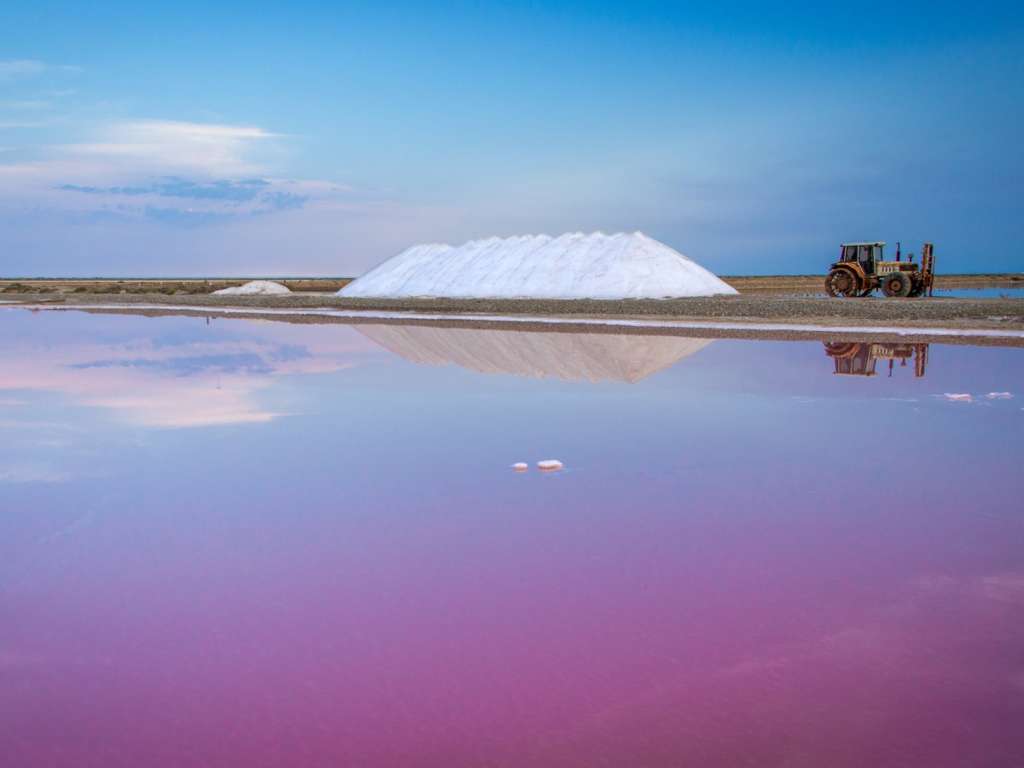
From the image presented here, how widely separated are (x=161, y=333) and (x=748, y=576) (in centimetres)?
1858

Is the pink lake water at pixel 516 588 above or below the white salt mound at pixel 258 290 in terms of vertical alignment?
below

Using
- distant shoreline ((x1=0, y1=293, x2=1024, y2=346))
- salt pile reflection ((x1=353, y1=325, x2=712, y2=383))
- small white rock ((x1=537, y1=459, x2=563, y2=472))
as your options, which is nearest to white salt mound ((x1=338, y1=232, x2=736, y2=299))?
distant shoreline ((x1=0, y1=293, x2=1024, y2=346))

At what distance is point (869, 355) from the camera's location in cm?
1227

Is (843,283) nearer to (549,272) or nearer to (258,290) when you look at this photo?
(549,272)

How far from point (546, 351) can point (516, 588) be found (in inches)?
378

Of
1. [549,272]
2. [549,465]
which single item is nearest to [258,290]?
[549,272]

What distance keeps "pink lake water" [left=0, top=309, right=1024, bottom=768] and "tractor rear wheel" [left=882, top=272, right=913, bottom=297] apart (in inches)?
653

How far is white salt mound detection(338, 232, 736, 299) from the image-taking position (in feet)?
93.2

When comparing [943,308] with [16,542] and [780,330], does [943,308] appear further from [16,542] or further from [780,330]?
[16,542]

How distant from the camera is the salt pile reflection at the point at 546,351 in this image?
1092 cm

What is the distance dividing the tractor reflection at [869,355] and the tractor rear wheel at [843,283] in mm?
10640

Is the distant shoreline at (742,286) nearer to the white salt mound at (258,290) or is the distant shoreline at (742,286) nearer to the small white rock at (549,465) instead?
the white salt mound at (258,290)

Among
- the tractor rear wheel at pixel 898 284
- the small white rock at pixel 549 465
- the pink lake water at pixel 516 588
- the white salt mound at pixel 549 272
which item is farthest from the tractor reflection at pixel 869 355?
the white salt mound at pixel 549 272

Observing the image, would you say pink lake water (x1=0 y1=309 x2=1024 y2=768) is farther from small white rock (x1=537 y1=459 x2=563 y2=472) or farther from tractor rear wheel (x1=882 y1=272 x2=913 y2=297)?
tractor rear wheel (x1=882 y1=272 x2=913 y2=297)
